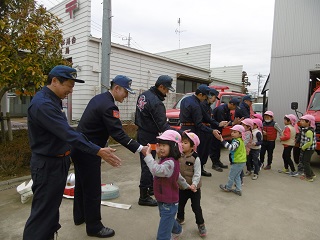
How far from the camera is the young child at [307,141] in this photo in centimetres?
536

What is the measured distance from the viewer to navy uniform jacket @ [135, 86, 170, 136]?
3756mm

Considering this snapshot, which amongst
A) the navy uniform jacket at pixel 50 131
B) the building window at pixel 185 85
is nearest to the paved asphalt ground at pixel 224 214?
the navy uniform jacket at pixel 50 131

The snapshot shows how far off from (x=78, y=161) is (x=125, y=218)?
120 cm

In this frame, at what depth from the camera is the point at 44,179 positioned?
7.51ft

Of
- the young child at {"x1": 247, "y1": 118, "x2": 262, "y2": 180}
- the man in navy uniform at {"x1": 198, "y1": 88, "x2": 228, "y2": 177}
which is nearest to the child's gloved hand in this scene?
the man in navy uniform at {"x1": 198, "y1": 88, "x2": 228, "y2": 177}

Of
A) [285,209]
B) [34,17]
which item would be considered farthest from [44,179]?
[34,17]

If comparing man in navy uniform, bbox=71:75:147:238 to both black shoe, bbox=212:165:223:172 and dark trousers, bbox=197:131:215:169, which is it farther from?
black shoe, bbox=212:165:223:172

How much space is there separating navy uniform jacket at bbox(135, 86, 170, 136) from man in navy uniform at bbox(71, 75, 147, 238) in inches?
31.6

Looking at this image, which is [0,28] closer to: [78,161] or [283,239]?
[78,161]

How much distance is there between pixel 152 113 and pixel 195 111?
1430 millimetres

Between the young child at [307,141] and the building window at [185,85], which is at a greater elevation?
the building window at [185,85]

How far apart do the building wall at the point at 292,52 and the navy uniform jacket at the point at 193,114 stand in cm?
841

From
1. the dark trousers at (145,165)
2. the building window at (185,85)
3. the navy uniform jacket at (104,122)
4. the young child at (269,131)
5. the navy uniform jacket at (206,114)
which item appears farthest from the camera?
the building window at (185,85)

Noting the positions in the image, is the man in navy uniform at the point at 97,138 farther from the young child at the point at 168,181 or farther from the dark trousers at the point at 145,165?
the dark trousers at the point at 145,165
